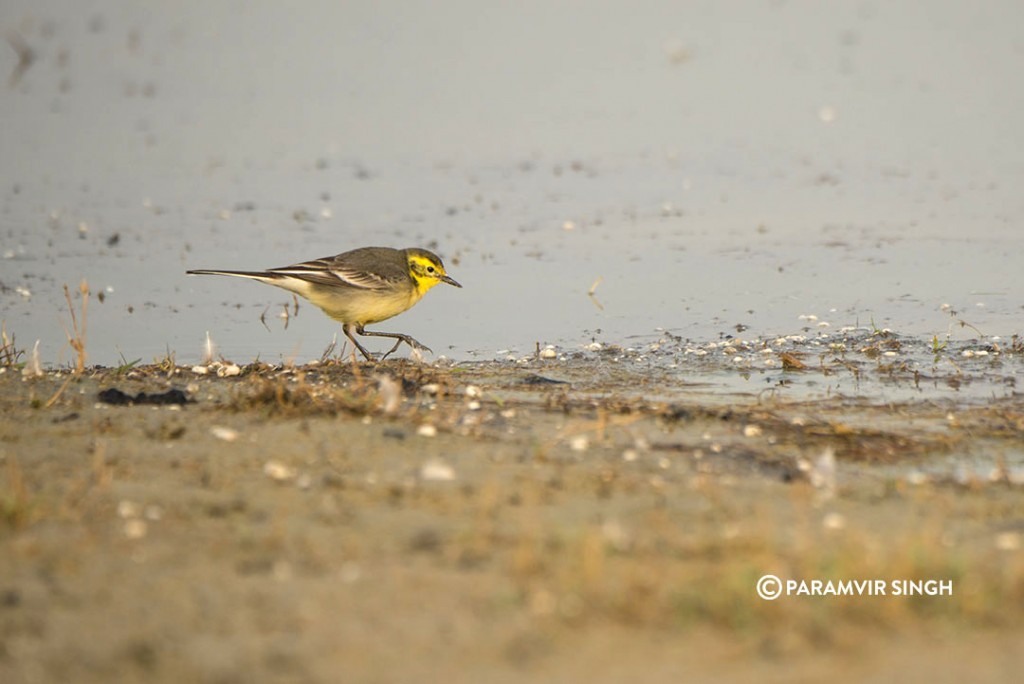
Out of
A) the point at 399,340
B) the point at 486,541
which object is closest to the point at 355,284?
the point at 399,340

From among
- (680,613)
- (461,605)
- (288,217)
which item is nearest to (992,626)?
(680,613)

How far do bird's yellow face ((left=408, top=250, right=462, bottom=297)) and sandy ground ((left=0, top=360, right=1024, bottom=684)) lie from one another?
3277mm

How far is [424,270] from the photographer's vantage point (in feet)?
38.9

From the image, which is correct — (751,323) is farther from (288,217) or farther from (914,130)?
(914,130)

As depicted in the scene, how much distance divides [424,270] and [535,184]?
5.47 meters

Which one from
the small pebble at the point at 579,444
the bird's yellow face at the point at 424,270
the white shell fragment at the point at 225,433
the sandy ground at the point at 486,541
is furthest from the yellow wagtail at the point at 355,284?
the small pebble at the point at 579,444

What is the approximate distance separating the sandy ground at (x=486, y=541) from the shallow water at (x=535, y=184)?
8.60ft

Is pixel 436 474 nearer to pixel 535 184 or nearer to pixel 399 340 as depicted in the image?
pixel 399 340

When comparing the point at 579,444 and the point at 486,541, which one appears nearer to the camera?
the point at 486,541

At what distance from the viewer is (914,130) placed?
19109 mm

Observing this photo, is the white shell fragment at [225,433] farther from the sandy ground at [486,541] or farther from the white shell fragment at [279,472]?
the white shell fragment at [279,472]

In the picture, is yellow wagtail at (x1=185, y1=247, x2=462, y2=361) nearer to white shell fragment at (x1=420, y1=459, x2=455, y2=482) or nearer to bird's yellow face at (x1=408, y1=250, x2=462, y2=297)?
bird's yellow face at (x1=408, y1=250, x2=462, y2=297)

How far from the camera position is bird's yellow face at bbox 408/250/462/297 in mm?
11812

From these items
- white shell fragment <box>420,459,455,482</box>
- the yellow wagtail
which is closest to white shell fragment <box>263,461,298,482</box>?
white shell fragment <box>420,459,455,482</box>
